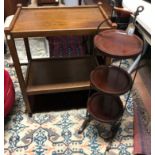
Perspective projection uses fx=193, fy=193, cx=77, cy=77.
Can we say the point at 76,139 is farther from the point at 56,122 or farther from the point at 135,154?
the point at 135,154

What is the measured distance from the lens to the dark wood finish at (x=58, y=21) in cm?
109

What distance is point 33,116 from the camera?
1.47 m

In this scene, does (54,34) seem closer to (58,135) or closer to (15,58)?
(15,58)

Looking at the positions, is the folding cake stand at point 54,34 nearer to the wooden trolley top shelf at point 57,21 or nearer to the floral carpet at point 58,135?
the wooden trolley top shelf at point 57,21

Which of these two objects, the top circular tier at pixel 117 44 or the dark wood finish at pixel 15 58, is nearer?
the top circular tier at pixel 117 44

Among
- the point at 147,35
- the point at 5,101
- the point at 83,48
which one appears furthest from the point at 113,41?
the point at 83,48

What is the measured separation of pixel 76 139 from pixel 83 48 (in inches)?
43.2

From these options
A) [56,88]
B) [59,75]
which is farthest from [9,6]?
[56,88]

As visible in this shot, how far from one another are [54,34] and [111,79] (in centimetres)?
43

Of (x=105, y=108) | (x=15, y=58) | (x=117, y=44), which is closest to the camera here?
(x=117, y=44)

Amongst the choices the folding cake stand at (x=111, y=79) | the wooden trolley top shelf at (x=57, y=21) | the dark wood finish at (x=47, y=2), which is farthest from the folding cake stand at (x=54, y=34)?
the dark wood finish at (x=47, y=2)

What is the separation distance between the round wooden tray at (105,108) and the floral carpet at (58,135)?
0.19 meters

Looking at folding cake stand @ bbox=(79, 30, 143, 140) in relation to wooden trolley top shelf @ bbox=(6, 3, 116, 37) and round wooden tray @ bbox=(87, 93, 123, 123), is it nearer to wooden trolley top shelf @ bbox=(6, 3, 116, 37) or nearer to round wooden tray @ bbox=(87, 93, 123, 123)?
round wooden tray @ bbox=(87, 93, 123, 123)

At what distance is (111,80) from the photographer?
116cm
